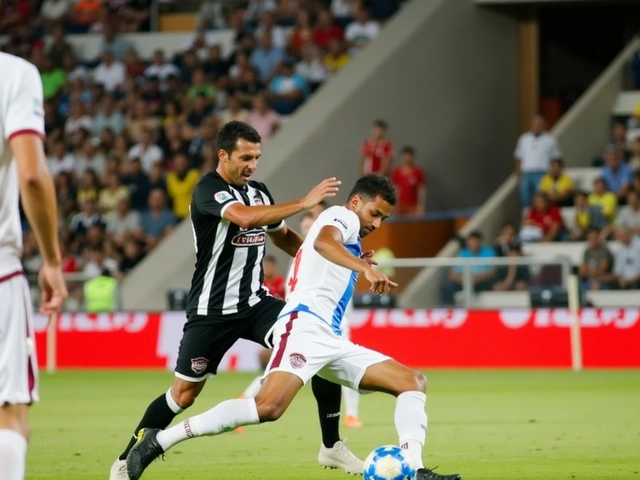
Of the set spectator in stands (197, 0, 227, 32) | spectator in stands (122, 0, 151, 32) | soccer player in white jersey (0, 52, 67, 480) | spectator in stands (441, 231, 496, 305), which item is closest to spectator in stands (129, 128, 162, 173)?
spectator in stands (197, 0, 227, 32)

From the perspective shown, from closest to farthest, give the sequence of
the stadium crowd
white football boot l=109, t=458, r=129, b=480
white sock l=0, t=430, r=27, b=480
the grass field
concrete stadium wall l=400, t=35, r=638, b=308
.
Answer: white sock l=0, t=430, r=27, b=480 → white football boot l=109, t=458, r=129, b=480 → the grass field → the stadium crowd → concrete stadium wall l=400, t=35, r=638, b=308

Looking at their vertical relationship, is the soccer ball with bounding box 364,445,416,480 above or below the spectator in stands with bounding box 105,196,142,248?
below

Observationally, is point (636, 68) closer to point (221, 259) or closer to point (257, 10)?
point (257, 10)

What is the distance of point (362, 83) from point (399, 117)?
1.11 meters

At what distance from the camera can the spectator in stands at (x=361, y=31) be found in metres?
23.5

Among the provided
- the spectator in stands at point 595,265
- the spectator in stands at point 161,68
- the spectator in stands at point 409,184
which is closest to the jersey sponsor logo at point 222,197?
the spectator in stands at point 595,265

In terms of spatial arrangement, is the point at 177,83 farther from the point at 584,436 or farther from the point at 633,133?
the point at 584,436

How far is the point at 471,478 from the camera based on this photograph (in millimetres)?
7727

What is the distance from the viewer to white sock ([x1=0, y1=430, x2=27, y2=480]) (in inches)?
184

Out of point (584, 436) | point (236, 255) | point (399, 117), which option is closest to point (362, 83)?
point (399, 117)

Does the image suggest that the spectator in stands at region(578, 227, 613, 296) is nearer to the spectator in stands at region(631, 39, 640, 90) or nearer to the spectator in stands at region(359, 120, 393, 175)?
the spectator in stands at region(359, 120, 393, 175)

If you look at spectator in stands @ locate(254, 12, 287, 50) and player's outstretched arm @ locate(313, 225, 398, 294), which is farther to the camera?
spectator in stands @ locate(254, 12, 287, 50)

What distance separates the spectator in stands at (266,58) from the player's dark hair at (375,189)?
1632 cm

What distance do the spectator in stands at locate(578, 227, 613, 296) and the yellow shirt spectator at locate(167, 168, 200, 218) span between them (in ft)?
21.9
